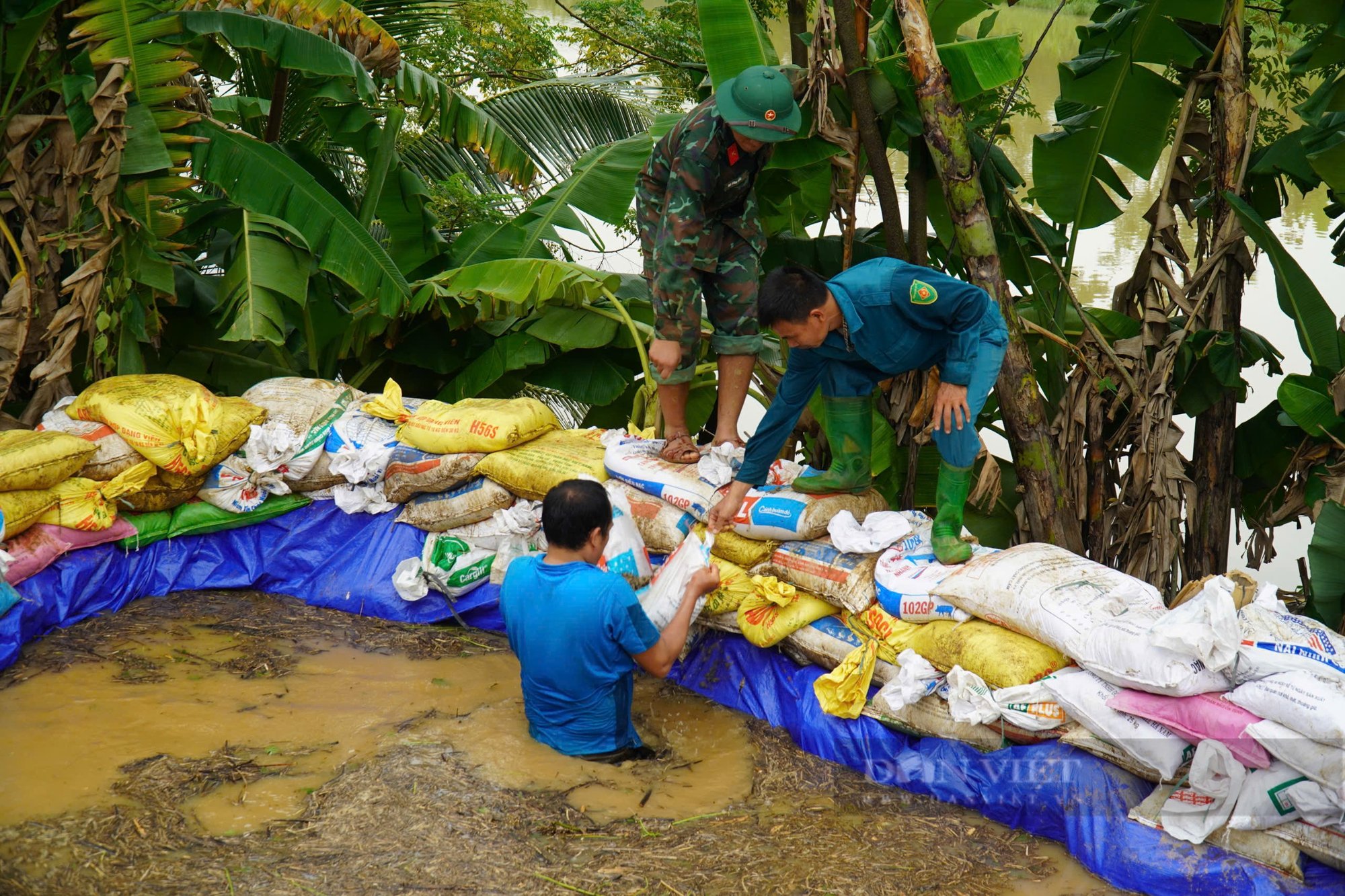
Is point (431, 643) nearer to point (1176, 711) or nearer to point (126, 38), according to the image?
point (1176, 711)

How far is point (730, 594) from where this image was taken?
337 cm

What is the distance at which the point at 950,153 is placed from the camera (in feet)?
12.1

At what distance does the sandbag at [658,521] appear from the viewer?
11.8 feet

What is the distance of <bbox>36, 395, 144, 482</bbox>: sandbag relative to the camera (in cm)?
390

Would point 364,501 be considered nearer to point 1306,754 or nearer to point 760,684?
point 760,684

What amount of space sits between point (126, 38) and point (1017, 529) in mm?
3863

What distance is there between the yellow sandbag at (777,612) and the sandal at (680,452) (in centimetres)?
59

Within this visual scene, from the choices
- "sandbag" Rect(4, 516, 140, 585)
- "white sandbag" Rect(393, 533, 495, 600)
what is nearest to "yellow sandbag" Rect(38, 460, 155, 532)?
"sandbag" Rect(4, 516, 140, 585)

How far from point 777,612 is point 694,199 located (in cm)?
132

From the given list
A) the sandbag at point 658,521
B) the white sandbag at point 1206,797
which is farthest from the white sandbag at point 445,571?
the white sandbag at point 1206,797

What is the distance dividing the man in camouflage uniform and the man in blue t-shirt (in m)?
0.97

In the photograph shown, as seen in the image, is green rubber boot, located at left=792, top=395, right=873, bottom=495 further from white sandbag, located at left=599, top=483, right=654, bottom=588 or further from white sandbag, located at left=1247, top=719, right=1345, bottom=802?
white sandbag, located at left=1247, top=719, right=1345, bottom=802

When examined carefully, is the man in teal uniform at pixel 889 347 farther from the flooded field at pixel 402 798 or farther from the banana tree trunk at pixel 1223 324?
the banana tree trunk at pixel 1223 324

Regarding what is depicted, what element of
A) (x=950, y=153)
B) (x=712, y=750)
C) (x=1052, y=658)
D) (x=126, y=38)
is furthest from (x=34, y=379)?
(x=1052, y=658)
